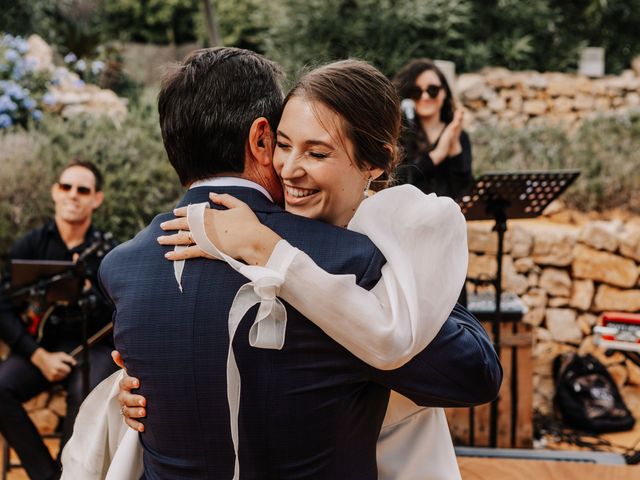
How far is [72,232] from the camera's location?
15.3 feet

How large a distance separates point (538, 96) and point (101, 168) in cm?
707

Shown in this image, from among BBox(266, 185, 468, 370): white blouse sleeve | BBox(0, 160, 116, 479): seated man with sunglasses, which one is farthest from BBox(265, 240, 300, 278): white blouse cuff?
BBox(0, 160, 116, 479): seated man with sunglasses

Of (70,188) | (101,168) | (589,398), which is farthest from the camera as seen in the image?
(101,168)

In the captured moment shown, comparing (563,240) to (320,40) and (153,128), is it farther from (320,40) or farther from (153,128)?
(320,40)

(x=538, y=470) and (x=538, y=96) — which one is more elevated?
(x=538, y=96)

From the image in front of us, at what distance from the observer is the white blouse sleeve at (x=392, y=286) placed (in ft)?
4.50

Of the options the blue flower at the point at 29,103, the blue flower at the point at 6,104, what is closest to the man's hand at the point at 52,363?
the blue flower at the point at 6,104

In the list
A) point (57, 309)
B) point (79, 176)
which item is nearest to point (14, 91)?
point (79, 176)

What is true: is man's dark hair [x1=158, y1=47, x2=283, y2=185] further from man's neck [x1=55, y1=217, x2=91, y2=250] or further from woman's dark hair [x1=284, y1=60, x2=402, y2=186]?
man's neck [x1=55, y1=217, x2=91, y2=250]

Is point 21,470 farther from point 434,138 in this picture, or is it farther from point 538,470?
point 538,470

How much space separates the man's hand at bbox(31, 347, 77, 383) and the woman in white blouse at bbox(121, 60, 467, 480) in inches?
117

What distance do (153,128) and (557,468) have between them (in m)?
5.50

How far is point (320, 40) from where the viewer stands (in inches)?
484

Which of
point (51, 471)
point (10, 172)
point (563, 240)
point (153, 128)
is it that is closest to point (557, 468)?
point (51, 471)
